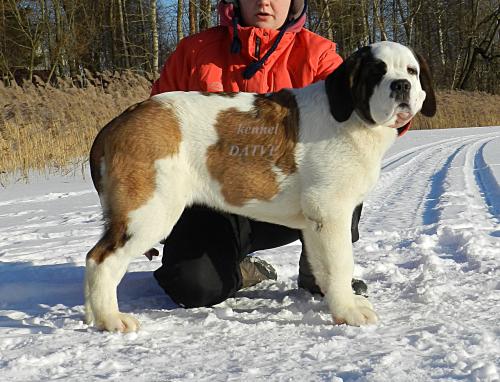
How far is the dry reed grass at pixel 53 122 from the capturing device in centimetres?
768

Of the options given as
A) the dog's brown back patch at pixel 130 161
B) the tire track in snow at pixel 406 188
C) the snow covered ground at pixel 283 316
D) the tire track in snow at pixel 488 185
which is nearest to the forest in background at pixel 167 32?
the tire track in snow at pixel 406 188

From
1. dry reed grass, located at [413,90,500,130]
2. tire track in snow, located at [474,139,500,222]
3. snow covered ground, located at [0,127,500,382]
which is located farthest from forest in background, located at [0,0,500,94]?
snow covered ground, located at [0,127,500,382]

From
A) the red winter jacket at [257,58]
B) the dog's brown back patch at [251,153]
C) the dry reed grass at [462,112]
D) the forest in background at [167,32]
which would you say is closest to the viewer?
the dog's brown back patch at [251,153]

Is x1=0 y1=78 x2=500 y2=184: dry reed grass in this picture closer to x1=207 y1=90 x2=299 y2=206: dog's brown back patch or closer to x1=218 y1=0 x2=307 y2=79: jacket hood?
x1=218 y1=0 x2=307 y2=79: jacket hood

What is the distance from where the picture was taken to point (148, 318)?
2.76m

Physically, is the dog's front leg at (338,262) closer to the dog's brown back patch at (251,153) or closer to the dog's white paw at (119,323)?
the dog's brown back patch at (251,153)

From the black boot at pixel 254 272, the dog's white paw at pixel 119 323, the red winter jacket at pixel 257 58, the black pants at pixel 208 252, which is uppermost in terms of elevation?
the red winter jacket at pixel 257 58

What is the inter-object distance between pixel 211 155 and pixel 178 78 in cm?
116

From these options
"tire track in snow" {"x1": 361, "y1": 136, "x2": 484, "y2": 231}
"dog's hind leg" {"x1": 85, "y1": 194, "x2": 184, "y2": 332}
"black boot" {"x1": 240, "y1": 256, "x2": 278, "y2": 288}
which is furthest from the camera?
"tire track in snow" {"x1": 361, "y1": 136, "x2": 484, "y2": 231}

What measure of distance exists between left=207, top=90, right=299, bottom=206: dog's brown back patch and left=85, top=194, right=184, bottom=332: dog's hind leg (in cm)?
31

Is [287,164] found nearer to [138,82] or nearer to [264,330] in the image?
[264,330]

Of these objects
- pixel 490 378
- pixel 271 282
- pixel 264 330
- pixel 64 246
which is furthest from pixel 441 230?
pixel 64 246

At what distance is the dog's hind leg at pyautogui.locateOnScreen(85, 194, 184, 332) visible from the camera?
8.34 ft

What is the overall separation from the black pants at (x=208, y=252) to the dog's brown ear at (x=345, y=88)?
0.96m
